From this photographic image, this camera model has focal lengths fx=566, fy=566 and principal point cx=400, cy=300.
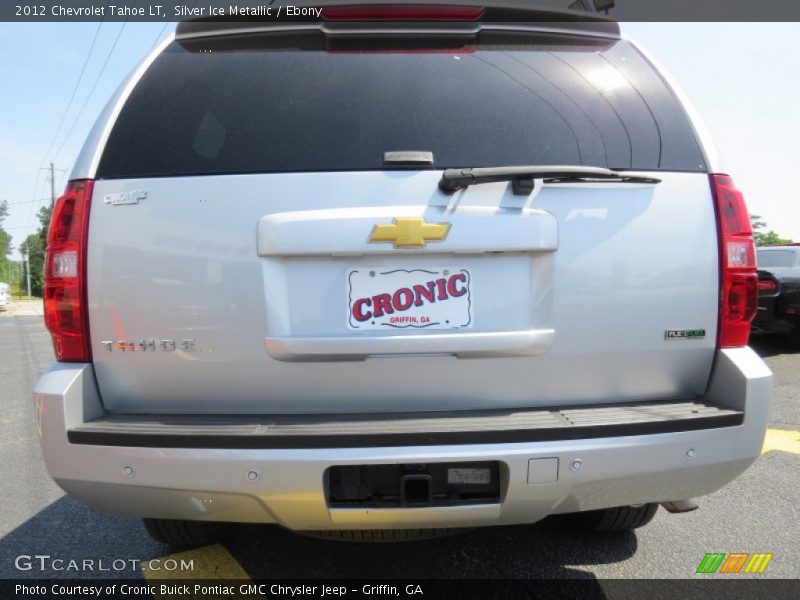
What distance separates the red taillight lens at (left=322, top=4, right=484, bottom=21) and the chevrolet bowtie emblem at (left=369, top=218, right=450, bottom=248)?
78 centimetres

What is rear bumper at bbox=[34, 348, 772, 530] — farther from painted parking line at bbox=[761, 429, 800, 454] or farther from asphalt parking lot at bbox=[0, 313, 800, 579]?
painted parking line at bbox=[761, 429, 800, 454]

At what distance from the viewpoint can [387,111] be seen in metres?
1.84

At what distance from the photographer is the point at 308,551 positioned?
2.40 meters

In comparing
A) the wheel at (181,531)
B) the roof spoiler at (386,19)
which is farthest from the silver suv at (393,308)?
the wheel at (181,531)

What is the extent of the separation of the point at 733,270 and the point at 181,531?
2.26m

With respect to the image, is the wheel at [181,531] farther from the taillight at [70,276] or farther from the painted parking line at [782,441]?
the painted parking line at [782,441]

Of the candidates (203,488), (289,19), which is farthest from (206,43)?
(203,488)

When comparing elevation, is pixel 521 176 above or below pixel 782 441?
Result: above

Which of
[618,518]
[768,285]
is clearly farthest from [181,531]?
[768,285]

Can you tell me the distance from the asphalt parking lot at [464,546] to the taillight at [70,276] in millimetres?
1102

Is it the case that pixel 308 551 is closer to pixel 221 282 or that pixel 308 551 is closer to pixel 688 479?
pixel 221 282

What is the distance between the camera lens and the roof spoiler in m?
1.94

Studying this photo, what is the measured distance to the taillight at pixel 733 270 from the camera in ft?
5.94

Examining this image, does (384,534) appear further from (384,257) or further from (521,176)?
(521,176)
